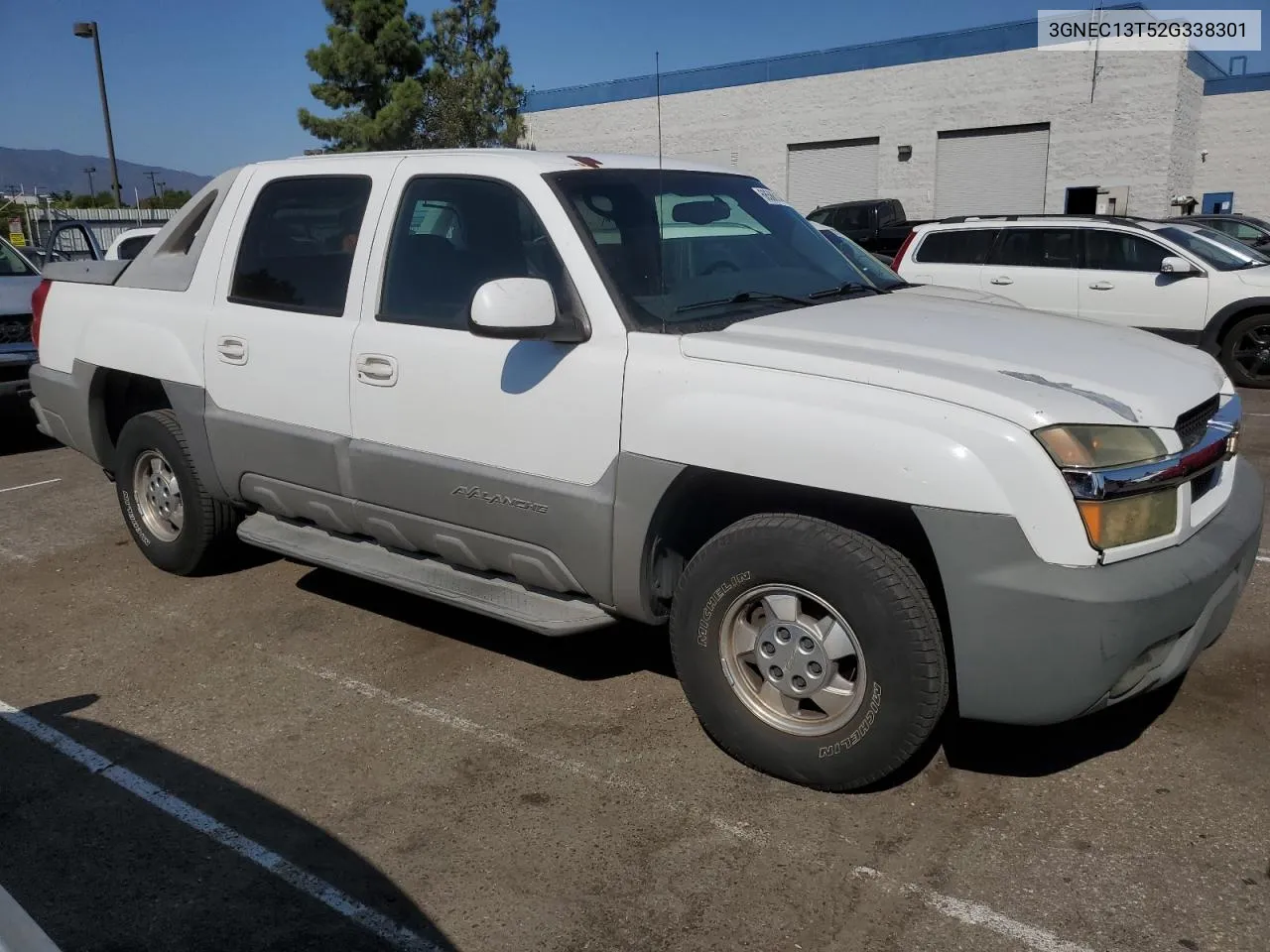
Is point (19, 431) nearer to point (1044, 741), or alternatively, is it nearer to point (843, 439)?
point (843, 439)

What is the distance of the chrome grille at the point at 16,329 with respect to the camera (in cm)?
905

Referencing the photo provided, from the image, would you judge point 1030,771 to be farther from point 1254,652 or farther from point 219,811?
point 219,811

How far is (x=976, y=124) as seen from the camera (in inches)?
1055

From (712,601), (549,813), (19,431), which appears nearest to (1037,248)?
(712,601)

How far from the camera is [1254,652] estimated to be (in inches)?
172

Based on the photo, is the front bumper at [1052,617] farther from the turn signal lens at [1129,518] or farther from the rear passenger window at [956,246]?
the rear passenger window at [956,246]

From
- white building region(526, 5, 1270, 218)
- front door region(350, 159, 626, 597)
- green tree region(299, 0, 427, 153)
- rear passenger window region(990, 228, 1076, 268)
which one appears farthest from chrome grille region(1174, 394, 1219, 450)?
green tree region(299, 0, 427, 153)

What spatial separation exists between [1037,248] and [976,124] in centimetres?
1682

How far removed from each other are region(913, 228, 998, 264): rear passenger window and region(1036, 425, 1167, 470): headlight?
31.8 ft

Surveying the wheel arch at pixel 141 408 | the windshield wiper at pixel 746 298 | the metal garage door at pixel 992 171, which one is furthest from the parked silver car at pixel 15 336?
the metal garage door at pixel 992 171

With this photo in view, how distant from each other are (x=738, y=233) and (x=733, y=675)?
1.81 meters

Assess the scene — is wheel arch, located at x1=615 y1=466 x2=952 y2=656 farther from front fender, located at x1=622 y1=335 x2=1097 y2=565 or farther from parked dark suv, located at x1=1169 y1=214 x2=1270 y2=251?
parked dark suv, located at x1=1169 y1=214 x2=1270 y2=251

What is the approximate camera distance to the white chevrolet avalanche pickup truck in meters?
2.90

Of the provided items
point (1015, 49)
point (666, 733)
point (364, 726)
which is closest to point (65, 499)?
point (364, 726)
